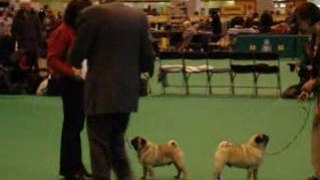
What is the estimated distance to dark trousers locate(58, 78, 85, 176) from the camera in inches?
233

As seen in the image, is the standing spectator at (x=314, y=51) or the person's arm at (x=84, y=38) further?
the standing spectator at (x=314, y=51)

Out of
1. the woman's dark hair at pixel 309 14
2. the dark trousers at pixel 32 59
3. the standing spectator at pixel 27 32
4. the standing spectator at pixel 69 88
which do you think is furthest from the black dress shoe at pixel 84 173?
the standing spectator at pixel 27 32

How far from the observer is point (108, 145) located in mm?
4648

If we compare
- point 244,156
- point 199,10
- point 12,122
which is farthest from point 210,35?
point 244,156

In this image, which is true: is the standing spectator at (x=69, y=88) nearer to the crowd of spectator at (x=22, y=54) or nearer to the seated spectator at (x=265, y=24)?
the crowd of spectator at (x=22, y=54)

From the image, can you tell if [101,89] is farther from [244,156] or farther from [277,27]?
[277,27]

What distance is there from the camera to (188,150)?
7586 mm

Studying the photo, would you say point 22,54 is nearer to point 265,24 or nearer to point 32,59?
point 32,59

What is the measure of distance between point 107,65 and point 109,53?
0.25 ft

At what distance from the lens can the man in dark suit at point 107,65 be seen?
4.48m

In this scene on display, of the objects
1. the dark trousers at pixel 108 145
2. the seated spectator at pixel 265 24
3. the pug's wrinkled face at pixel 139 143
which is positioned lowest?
the seated spectator at pixel 265 24

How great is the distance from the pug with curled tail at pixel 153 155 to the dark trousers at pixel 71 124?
482 mm

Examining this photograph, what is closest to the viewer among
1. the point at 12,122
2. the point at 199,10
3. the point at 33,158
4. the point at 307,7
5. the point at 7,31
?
the point at 307,7

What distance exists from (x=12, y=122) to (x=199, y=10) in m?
20.4
